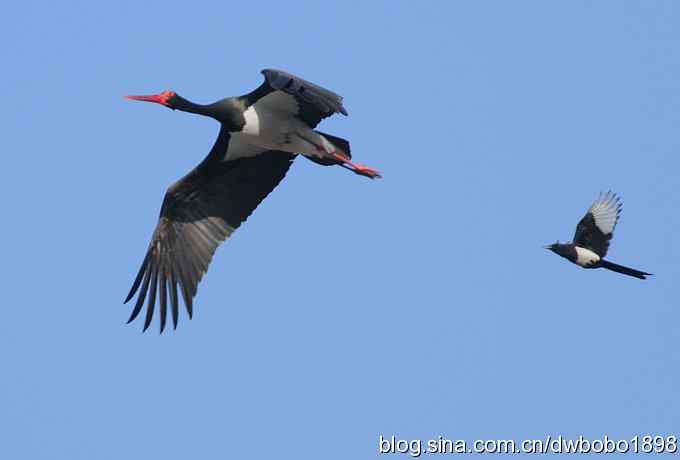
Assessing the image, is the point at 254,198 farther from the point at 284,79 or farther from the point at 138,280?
the point at 284,79

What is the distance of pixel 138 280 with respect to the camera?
15398mm

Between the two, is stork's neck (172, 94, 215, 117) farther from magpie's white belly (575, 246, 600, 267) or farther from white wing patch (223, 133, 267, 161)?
magpie's white belly (575, 246, 600, 267)

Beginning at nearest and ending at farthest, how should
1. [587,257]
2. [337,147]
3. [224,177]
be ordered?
[337,147] < [224,177] < [587,257]

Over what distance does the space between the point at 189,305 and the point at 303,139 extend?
7.67 feet

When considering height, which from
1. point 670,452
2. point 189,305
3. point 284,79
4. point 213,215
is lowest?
point 670,452

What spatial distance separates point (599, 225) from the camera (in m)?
17.1

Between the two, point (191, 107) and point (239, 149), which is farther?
point (239, 149)

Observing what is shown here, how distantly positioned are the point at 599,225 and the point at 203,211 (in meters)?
5.05

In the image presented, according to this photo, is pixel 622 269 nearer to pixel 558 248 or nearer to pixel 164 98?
pixel 558 248

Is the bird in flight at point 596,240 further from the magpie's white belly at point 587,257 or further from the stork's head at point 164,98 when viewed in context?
the stork's head at point 164,98

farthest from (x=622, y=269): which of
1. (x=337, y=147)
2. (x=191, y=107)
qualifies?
(x=191, y=107)

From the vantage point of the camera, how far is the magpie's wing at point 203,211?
51.4 ft

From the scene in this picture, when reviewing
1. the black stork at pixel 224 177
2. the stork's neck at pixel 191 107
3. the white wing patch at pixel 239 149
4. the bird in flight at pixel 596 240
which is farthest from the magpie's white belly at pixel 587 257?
the stork's neck at pixel 191 107

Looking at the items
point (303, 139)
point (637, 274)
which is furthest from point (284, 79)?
point (637, 274)
